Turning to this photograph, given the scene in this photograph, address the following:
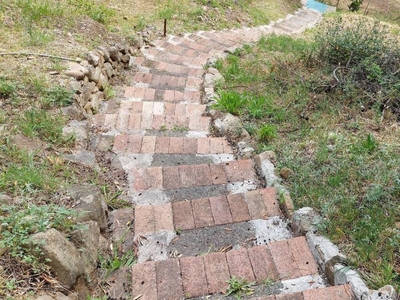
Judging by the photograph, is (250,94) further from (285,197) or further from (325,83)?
(285,197)

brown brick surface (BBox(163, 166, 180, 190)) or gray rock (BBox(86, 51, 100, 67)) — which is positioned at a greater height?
gray rock (BBox(86, 51, 100, 67))

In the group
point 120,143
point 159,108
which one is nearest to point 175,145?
point 120,143

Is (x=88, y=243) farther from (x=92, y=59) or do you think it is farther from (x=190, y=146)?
(x=92, y=59)

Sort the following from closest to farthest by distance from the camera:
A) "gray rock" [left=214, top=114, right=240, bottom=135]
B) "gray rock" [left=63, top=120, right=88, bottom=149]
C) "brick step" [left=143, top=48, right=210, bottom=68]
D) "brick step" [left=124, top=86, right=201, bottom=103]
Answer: "gray rock" [left=63, top=120, right=88, bottom=149], "gray rock" [left=214, top=114, right=240, bottom=135], "brick step" [left=124, top=86, right=201, bottom=103], "brick step" [left=143, top=48, right=210, bottom=68]

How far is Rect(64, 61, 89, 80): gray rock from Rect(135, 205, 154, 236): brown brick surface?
1.87 metres

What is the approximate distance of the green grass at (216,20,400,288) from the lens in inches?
82.7

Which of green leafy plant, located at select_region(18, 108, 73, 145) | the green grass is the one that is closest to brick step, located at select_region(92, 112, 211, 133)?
the green grass

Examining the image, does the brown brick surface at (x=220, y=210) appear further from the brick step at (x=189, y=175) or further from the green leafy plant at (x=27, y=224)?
the green leafy plant at (x=27, y=224)

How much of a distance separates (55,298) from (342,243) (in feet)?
5.23

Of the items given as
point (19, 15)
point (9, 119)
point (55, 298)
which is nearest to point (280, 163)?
point (55, 298)

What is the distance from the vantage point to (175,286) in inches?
76.0

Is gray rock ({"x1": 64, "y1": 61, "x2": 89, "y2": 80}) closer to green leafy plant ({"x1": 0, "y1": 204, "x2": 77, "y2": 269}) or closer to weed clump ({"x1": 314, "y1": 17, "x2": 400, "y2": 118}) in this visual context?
green leafy plant ({"x1": 0, "y1": 204, "x2": 77, "y2": 269})

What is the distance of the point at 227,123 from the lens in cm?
355

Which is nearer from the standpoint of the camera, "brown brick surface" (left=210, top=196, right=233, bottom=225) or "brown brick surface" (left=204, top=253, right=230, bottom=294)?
"brown brick surface" (left=204, top=253, right=230, bottom=294)
